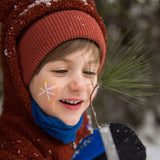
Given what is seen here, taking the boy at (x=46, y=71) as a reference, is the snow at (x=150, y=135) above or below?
below

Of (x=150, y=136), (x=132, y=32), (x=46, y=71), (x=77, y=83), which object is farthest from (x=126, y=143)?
(x=150, y=136)

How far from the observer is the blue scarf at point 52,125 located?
35.8 inches

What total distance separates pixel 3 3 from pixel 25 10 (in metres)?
0.14

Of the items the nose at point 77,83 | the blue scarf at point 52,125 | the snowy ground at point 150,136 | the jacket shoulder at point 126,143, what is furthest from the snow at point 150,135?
the jacket shoulder at point 126,143

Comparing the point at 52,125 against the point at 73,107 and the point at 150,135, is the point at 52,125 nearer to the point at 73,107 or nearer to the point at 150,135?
the point at 73,107

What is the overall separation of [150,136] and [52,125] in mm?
2676

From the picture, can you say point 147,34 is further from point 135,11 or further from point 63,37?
point 63,37

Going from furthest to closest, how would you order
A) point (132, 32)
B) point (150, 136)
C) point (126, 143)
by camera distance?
point (150, 136), point (132, 32), point (126, 143)

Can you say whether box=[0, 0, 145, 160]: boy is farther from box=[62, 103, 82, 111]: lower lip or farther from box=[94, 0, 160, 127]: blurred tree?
box=[94, 0, 160, 127]: blurred tree

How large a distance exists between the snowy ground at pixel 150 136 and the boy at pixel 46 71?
6.60ft

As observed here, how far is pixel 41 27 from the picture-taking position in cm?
91

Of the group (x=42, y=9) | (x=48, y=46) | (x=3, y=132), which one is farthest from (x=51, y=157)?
(x=42, y=9)

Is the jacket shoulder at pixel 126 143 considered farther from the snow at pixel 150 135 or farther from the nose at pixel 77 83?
the snow at pixel 150 135

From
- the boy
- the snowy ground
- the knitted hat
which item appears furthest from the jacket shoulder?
the snowy ground
